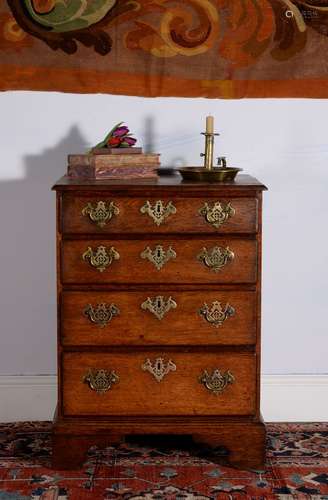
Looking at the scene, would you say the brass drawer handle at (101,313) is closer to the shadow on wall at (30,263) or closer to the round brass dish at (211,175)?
the round brass dish at (211,175)

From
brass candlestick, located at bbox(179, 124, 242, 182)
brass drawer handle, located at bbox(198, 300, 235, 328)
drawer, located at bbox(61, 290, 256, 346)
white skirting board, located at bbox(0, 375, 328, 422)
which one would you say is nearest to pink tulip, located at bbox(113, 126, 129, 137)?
brass candlestick, located at bbox(179, 124, 242, 182)

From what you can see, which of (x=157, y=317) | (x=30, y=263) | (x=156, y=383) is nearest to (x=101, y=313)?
(x=157, y=317)

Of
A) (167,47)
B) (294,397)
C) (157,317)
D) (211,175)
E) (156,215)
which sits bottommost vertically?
(294,397)

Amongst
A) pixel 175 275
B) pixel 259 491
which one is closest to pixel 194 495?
pixel 259 491

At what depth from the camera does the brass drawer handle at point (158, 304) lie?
3219mm

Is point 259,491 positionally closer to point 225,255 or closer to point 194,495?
point 194,495

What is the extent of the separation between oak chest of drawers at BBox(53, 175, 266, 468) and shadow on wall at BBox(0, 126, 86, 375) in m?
0.50

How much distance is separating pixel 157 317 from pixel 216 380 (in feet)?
1.02

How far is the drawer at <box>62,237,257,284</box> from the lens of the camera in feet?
10.5

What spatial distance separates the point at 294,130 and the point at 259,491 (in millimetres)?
1492

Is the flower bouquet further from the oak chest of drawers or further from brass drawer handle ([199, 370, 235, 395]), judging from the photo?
brass drawer handle ([199, 370, 235, 395])

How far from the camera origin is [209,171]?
331 centimetres

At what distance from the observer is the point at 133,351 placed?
326 centimetres

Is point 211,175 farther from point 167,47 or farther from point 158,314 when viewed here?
point 167,47
